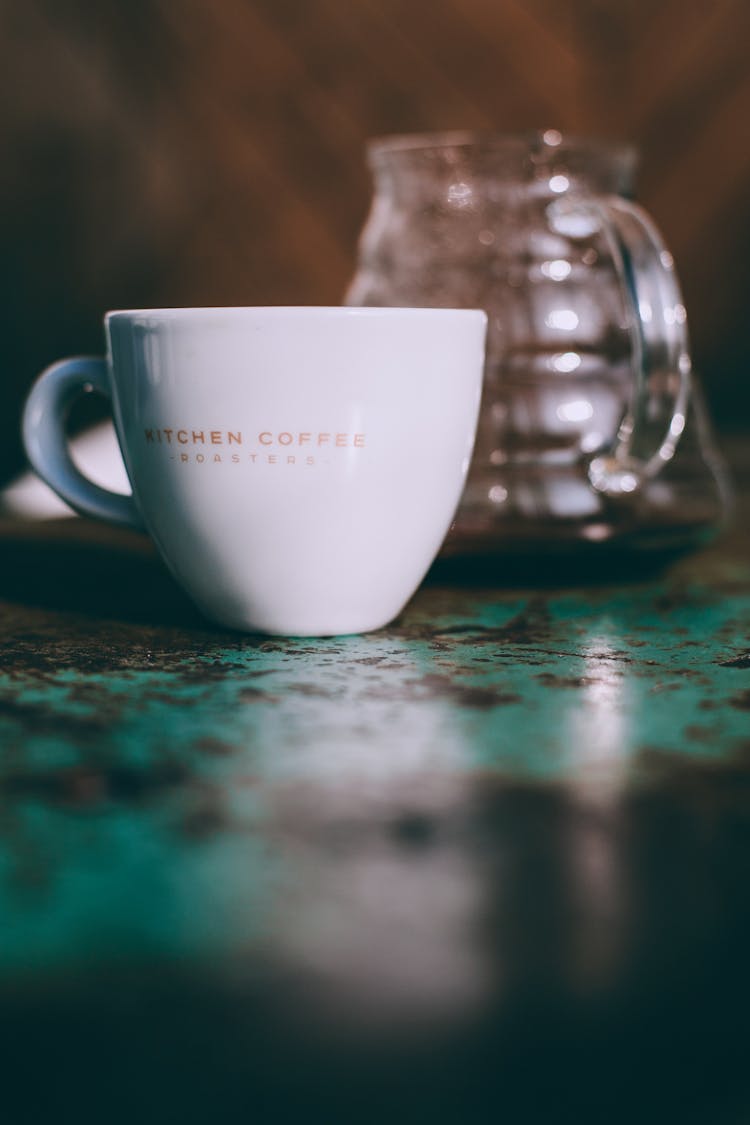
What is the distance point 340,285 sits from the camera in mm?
2059

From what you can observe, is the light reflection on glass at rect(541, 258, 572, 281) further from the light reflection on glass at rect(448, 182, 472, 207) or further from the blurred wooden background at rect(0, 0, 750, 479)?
the blurred wooden background at rect(0, 0, 750, 479)

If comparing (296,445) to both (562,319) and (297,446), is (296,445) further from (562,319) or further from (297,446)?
(562,319)

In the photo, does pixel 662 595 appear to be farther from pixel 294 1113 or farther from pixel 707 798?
pixel 294 1113

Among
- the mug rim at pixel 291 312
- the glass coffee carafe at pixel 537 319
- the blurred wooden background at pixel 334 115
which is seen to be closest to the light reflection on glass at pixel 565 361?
the glass coffee carafe at pixel 537 319

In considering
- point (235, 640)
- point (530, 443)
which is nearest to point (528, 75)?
point (530, 443)

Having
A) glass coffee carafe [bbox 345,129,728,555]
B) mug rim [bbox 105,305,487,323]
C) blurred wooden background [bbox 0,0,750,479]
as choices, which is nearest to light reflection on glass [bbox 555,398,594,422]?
glass coffee carafe [bbox 345,129,728,555]

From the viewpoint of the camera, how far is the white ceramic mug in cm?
36

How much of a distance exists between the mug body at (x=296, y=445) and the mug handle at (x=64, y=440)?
0.02 m

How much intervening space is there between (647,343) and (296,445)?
0.45ft

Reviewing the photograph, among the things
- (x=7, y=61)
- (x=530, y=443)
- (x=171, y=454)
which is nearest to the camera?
(x=171, y=454)

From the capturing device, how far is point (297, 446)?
362 mm

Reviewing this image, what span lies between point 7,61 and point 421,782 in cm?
172

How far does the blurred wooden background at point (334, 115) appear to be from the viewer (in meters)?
1.94

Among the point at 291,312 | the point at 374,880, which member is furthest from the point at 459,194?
the point at 374,880
